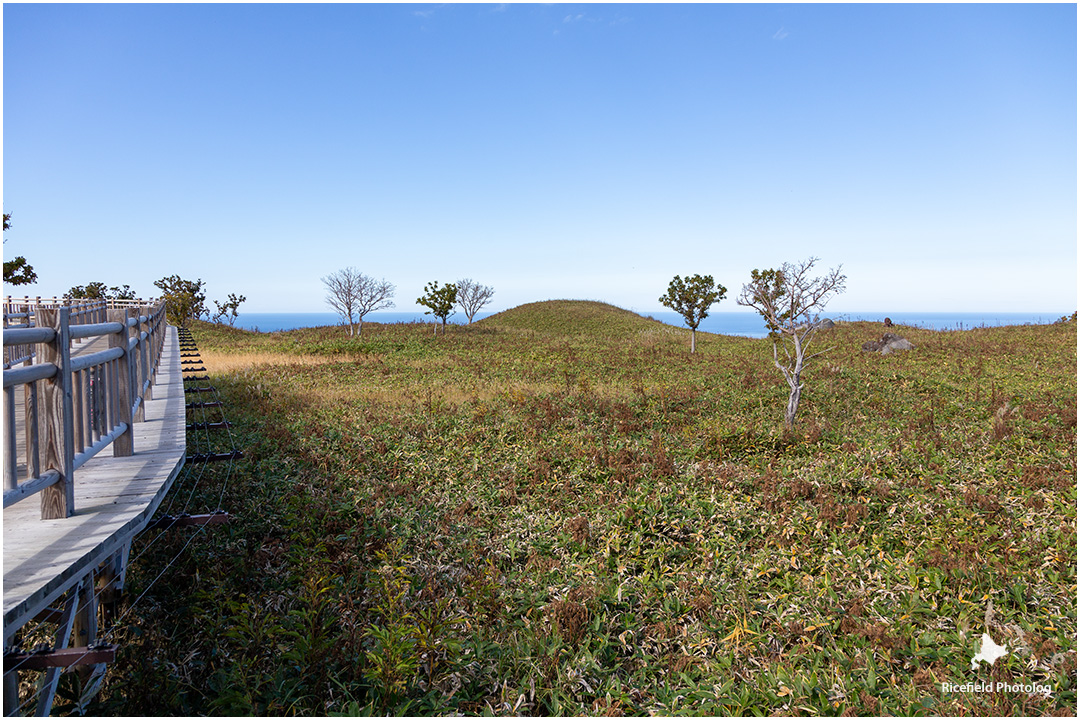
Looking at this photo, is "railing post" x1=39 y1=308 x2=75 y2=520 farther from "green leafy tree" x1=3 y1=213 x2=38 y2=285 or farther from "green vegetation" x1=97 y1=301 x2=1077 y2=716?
"green leafy tree" x1=3 y1=213 x2=38 y2=285

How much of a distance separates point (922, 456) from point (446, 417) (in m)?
8.31

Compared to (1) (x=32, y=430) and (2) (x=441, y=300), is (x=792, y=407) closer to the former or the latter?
(1) (x=32, y=430)

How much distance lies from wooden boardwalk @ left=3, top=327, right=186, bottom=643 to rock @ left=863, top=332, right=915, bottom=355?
984 inches

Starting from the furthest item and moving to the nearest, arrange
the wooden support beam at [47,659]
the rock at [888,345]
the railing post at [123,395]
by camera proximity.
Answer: the rock at [888,345] → the railing post at [123,395] → the wooden support beam at [47,659]

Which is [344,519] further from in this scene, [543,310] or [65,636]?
[543,310]

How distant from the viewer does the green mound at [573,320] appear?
45344mm

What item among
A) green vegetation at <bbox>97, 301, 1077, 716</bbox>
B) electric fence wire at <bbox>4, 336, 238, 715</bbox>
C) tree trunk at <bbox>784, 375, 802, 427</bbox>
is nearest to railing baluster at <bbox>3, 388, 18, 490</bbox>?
electric fence wire at <bbox>4, 336, 238, 715</bbox>

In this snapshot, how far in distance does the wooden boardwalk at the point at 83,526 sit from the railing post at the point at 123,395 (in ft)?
0.34

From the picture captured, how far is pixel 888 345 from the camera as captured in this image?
2342 cm

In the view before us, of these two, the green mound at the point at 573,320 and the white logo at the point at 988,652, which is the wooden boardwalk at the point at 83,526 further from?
the green mound at the point at 573,320

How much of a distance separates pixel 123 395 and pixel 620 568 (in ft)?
16.9

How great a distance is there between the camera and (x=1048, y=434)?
904cm

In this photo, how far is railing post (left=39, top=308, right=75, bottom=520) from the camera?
11.8ft

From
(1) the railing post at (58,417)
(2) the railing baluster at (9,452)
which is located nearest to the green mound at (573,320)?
(1) the railing post at (58,417)
